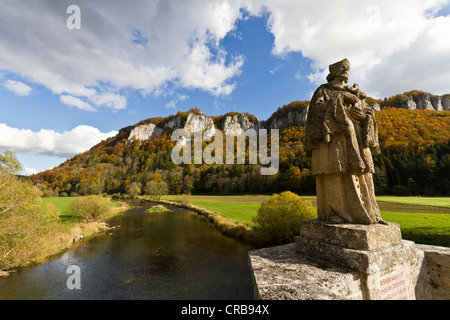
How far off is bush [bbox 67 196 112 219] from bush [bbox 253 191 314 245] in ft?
85.6

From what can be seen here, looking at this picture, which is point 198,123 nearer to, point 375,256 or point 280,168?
point 280,168

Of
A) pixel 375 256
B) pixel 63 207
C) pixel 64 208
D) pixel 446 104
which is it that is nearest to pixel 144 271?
pixel 375 256

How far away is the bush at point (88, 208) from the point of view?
2908 centimetres

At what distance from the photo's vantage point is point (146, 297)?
10609 mm

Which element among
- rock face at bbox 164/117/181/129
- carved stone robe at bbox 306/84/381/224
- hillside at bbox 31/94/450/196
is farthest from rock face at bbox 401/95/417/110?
rock face at bbox 164/117/181/129

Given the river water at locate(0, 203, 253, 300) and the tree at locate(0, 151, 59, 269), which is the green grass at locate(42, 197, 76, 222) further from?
the tree at locate(0, 151, 59, 269)

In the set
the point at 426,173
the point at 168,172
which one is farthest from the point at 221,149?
the point at 426,173

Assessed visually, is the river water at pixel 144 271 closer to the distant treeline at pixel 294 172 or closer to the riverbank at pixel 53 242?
the riverbank at pixel 53 242

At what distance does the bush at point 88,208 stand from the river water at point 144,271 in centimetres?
969

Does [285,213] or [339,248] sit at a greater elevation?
[339,248]

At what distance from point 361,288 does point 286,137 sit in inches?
3848

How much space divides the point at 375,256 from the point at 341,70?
151 inches
